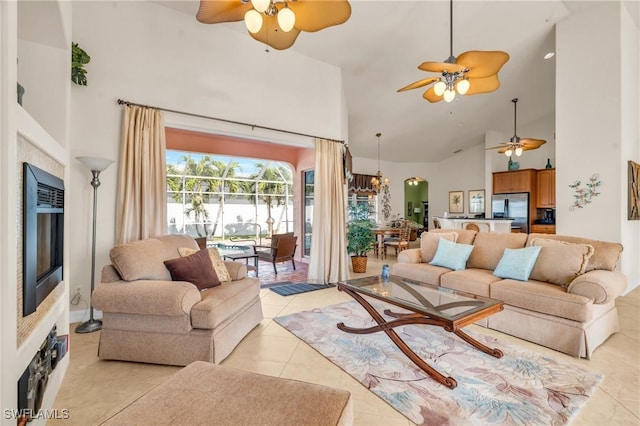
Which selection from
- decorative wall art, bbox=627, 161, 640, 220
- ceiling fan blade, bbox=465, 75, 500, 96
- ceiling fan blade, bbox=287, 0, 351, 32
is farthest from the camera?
decorative wall art, bbox=627, 161, 640, 220

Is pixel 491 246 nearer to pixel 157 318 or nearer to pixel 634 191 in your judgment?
pixel 634 191

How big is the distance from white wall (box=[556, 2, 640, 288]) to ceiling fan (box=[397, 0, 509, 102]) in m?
2.04

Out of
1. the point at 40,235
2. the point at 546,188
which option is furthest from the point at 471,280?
the point at 546,188

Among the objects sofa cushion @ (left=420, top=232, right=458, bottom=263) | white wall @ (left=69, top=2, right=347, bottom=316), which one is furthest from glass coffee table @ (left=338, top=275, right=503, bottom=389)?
white wall @ (left=69, top=2, right=347, bottom=316)

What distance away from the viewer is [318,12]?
215 cm

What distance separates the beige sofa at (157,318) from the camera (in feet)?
7.12

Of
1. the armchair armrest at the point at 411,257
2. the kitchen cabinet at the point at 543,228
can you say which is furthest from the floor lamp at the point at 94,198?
the kitchen cabinet at the point at 543,228

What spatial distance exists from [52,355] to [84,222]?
1840mm

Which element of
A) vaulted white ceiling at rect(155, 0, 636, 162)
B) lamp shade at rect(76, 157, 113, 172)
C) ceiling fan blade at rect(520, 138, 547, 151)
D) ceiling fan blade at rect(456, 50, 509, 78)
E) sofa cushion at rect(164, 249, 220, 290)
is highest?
vaulted white ceiling at rect(155, 0, 636, 162)

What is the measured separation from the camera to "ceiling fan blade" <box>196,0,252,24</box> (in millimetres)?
2183

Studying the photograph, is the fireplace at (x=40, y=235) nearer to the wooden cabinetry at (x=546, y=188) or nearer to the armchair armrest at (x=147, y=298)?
the armchair armrest at (x=147, y=298)

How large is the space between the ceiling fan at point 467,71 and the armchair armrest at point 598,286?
210 centimetres

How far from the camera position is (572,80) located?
4.47 m

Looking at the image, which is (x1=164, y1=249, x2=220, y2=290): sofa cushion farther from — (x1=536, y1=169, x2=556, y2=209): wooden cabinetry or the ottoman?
(x1=536, y1=169, x2=556, y2=209): wooden cabinetry
